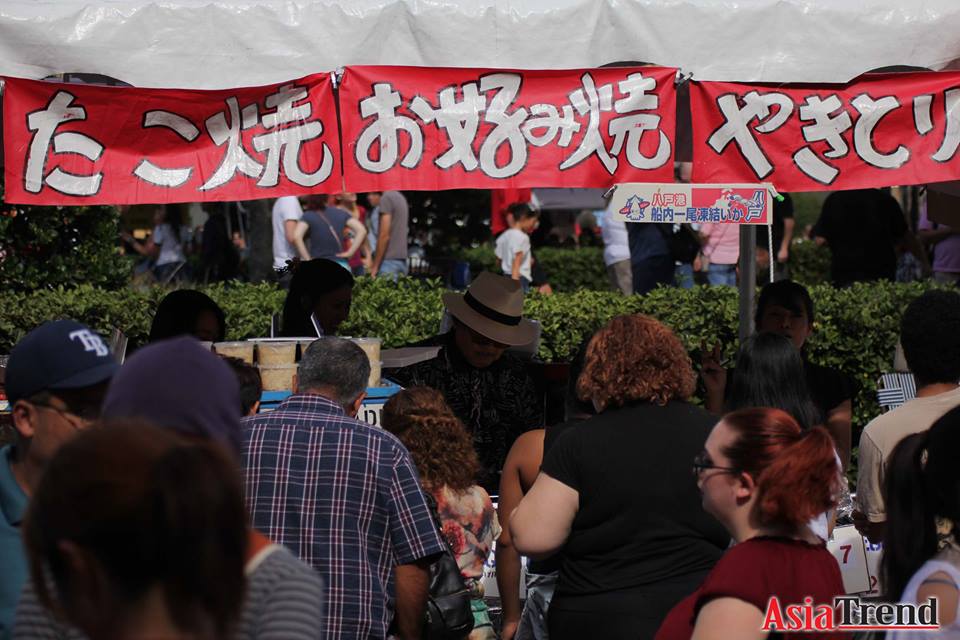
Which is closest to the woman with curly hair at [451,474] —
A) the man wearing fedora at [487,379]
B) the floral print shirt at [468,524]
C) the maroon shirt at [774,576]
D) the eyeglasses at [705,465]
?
the floral print shirt at [468,524]

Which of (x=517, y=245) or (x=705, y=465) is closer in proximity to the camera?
(x=705, y=465)

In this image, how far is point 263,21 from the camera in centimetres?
455

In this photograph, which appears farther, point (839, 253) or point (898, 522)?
point (839, 253)

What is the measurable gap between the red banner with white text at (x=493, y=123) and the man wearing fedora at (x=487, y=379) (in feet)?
3.01

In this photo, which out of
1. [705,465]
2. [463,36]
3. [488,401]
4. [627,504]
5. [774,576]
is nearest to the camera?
[774,576]

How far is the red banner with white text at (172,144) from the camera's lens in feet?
14.8

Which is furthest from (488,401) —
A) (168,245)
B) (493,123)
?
(168,245)

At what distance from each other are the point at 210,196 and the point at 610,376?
191cm

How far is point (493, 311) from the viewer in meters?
5.52

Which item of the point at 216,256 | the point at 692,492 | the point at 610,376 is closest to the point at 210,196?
the point at 610,376

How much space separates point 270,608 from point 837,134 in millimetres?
3692

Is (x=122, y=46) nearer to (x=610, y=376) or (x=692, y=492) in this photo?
(x=610, y=376)

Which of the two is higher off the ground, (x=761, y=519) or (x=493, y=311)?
(x=493, y=311)

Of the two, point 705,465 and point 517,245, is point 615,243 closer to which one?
point 517,245
